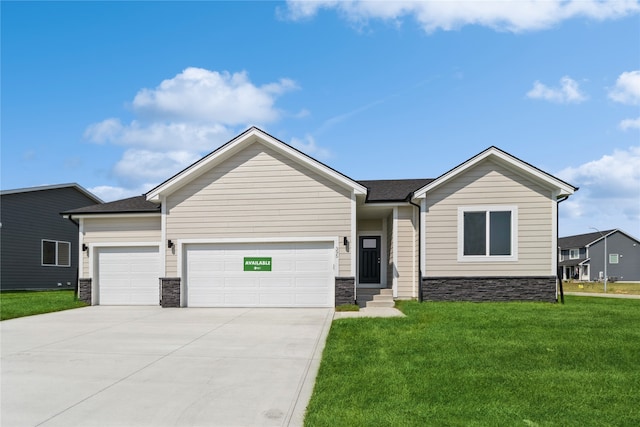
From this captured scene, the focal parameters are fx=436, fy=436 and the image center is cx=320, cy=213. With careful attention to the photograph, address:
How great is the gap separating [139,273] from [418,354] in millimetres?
11402

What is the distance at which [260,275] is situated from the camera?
14039mm

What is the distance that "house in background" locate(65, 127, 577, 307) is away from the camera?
13.7 m

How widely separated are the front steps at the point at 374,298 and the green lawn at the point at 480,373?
3806 millimetres

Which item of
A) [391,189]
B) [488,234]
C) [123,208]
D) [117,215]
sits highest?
[391,189]

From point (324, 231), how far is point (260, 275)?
2.52 metres

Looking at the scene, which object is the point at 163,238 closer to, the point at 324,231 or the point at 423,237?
the point at 324,231

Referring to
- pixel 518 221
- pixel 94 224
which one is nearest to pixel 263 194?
pixel 94 224

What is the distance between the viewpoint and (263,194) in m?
14.1

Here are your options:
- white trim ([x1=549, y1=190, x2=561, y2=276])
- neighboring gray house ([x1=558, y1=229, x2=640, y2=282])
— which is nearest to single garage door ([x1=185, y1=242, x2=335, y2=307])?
white trim ([x1=549, y1=190, x2=561, y2=276])

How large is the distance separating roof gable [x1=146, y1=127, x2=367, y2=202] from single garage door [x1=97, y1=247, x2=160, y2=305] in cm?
234

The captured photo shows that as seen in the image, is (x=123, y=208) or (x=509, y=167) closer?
(x=509, y=167)

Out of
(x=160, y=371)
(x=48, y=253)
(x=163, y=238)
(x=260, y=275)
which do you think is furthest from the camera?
(x=48, y=253)

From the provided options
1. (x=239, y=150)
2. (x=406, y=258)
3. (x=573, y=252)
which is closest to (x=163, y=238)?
(x=239, y=150)

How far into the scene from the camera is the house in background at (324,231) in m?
13.7
